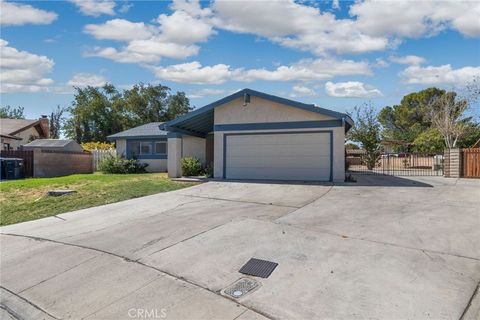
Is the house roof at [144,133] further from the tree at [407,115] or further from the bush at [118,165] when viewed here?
the tree at [407,115]

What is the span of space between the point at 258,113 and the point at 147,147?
10261mm

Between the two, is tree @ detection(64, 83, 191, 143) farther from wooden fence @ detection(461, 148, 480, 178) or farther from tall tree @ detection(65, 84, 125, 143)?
wooden fence @ detection(461, 148, 480, 178)

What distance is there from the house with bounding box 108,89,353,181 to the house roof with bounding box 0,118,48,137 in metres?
23.1

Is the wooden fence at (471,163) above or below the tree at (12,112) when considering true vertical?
below

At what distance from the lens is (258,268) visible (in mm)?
5031

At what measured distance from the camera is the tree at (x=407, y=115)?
42.6m

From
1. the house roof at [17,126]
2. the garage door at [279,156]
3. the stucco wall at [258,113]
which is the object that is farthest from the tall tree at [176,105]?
the garage door at [279,156]

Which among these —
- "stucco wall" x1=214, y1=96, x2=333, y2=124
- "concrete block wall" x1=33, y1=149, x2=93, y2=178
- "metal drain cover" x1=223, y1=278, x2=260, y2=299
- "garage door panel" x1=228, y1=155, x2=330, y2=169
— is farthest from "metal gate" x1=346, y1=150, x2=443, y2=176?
"metal drain cover" x1=223, y1=278, x2=260, y2=299

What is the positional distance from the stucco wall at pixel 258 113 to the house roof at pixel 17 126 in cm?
2413

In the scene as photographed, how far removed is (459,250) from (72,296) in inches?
225

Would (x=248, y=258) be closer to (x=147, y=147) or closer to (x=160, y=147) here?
(x=160, y=147)

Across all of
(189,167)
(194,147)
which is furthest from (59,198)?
(194,147)

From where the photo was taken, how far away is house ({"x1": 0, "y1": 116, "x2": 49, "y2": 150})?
29.9 metres

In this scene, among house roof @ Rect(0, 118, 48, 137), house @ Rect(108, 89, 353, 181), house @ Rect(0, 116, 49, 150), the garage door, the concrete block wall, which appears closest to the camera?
house @ Rect(108, 89, 353, 181)
